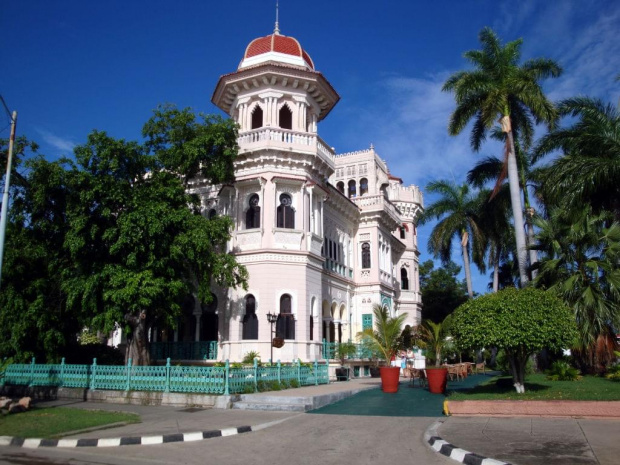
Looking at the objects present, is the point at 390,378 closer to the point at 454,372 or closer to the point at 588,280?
the point at 454,372

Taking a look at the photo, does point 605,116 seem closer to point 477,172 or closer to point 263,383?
point 477,172

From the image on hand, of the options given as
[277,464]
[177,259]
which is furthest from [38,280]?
[277,464]

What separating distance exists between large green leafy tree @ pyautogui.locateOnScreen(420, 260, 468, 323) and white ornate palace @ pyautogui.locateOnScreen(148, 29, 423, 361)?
83.2 ft

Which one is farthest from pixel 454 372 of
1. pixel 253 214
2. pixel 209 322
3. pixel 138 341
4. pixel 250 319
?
pixel 138 341

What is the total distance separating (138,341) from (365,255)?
1681cm

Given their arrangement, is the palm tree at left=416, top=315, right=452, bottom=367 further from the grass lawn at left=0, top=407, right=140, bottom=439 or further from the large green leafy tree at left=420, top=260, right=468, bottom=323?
the large green leafy tree at left=420, top=260, right=468, bottom=323

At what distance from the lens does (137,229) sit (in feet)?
57.6

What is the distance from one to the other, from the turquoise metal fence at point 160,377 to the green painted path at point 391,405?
239 cm

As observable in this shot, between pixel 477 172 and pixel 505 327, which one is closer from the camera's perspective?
pixel 505 327

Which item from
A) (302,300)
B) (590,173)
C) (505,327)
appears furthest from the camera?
(302,300)

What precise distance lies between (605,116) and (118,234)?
20897 mm

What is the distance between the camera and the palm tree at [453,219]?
119ft

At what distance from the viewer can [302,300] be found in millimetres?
22297

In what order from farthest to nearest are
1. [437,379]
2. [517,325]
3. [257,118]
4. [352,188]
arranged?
[352,188]
[257,118]
[437,379]
[517,325]
